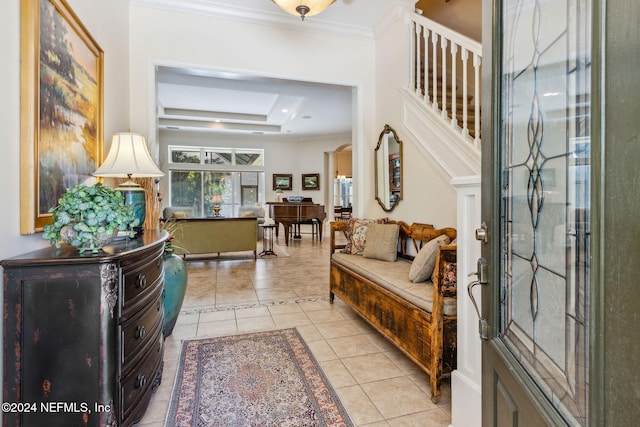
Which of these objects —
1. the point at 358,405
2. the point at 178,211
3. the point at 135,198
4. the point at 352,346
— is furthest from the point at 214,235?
the point at 358,405

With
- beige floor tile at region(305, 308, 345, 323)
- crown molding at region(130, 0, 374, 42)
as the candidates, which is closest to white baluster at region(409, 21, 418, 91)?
crown molding at region(130, 0, 374, 42)

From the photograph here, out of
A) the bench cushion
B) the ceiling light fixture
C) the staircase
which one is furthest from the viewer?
the staircase

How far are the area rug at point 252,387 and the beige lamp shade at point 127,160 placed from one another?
53.6 inches

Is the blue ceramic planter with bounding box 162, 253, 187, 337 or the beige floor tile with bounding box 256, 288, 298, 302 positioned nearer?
the blue ceramic planter with bounding box 162, 253, 187, 337

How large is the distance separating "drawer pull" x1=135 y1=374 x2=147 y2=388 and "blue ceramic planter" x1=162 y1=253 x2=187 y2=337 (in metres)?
1.07

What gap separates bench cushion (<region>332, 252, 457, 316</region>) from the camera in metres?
1.99

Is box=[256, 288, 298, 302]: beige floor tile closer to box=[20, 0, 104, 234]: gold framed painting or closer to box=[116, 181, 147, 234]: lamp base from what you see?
box=[116, 181, 147, 234]: lamp base

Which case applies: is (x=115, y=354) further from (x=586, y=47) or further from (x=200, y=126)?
(x=200, y=126)

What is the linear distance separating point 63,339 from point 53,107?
1205 mm

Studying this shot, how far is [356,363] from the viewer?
2.34 meters

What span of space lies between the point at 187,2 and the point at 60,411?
12.6 ft

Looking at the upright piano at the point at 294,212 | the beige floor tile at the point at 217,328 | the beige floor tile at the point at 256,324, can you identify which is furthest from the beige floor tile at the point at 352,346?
the upright piano at the point at 294,212

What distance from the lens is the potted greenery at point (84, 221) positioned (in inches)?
53.8

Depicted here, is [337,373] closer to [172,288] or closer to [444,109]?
[172,288]
